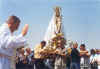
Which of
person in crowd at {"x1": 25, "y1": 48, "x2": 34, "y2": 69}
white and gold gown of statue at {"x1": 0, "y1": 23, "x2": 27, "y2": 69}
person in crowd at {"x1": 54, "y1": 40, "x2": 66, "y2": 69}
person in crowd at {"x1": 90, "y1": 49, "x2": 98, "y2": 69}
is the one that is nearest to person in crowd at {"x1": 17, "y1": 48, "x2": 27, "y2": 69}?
person in crowd at {"x1": 25, "y1": 48, "x2": 34, "y2": 69}

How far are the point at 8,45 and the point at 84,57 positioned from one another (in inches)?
48.7

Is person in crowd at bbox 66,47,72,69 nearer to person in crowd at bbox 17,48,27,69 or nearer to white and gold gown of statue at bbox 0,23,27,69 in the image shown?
person in crowd at bbox 17,48,27,69

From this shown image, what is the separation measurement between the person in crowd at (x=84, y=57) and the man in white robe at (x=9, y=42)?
1.13m

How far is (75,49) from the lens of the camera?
7.14 ft

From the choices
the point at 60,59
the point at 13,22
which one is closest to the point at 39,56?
the point at 60,59

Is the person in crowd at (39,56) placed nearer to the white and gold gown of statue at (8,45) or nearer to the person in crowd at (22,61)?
the person in crowd at (22,61)

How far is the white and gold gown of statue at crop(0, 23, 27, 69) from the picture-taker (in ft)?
3.70

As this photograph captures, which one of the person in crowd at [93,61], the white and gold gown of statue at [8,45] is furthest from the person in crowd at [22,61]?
the white and gold gown of statue at [8,45]

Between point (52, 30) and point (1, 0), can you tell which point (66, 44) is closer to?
point (52, 30)

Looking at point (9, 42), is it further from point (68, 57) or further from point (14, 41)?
point (68, 57)

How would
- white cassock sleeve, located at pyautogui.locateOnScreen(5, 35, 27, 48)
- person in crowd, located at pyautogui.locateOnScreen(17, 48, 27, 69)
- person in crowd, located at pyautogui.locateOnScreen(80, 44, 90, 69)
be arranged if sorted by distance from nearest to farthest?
1. white cassock sleeve, located at pyautogui.locateOnScreen(5, 35, 27, 48)
2. person in crowd, located at pyautogui.locateOnScreen(17, 48, 27, 69)
3. person in crowd, located at pyautogui.locateOnScreen(80, 44, 90, 69)

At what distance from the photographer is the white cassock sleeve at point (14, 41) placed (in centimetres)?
112

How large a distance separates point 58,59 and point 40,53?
0.21 metres

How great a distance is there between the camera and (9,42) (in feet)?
3.68
